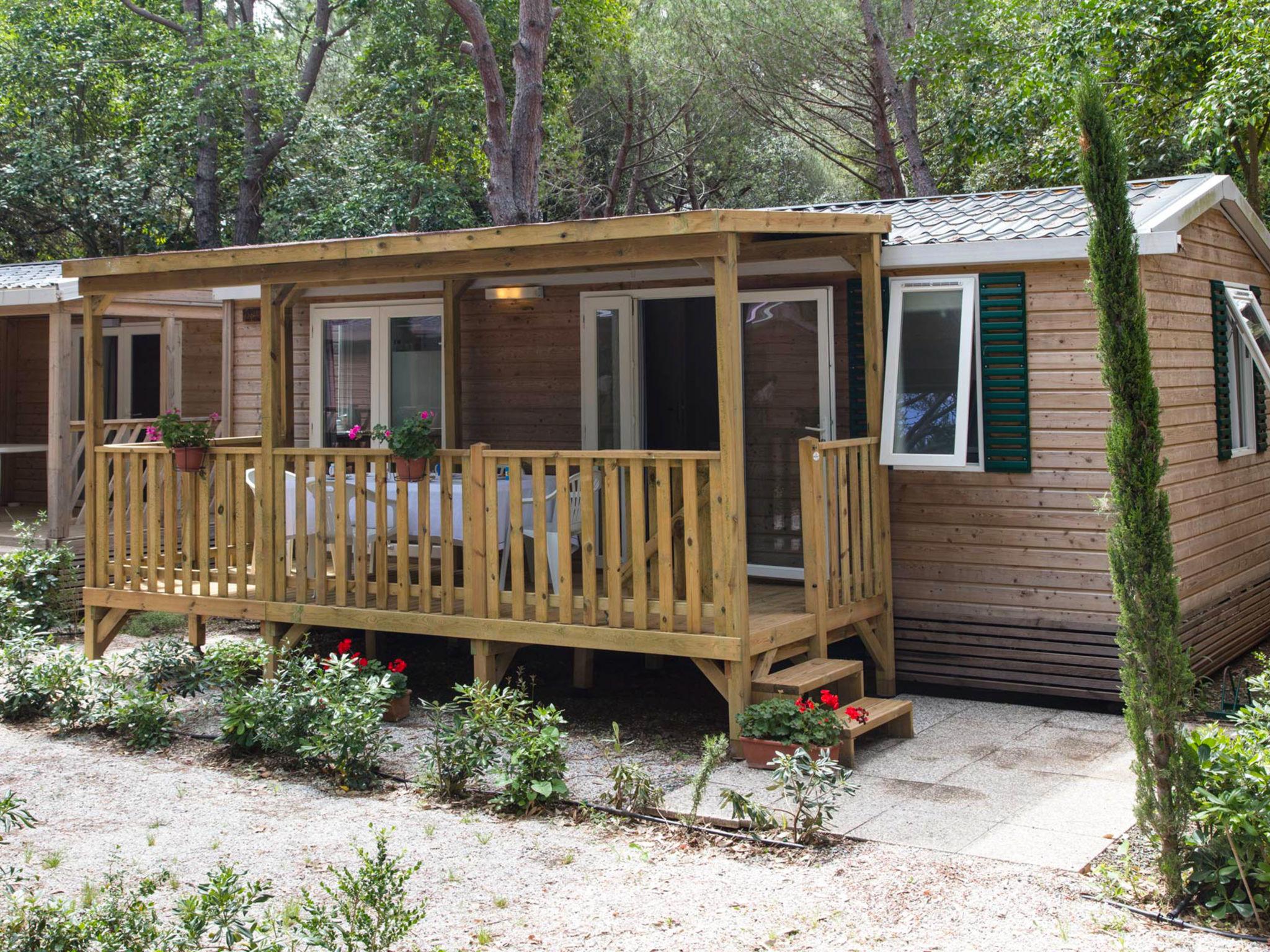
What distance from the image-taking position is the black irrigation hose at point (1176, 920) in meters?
3.83

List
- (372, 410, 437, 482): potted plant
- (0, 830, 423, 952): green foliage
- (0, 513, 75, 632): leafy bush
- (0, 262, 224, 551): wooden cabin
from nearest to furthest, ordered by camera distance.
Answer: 1. (0, 830, 423, 952): green foliage
2. (372, 410, 437, 482): potted plant
3. (0, 513, 75, 632): leafy bush
4. (0, 262, 224, 551): wooden cabin

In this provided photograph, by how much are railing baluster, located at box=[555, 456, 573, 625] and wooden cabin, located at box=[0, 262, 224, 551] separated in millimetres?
5530

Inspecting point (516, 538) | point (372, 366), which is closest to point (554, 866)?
point (516, 538)

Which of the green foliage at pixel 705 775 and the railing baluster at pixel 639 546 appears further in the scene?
the railing baluster at pixel 639 546

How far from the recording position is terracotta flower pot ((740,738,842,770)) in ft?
18.9

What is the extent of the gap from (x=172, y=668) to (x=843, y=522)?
3.80m

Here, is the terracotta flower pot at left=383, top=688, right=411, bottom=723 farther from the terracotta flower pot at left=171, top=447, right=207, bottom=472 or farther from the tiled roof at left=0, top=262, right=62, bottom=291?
the tiled roof at left=0, top=262, right=62, bottom=291

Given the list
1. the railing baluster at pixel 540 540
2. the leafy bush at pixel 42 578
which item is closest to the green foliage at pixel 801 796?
the railing baluster at pixel 540 540

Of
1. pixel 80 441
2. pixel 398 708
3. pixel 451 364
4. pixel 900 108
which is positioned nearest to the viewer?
pixel 398 708

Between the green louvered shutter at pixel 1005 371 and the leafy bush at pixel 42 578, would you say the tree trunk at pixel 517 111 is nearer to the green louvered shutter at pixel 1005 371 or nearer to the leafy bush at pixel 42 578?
the leafy bush at pixel 42 578

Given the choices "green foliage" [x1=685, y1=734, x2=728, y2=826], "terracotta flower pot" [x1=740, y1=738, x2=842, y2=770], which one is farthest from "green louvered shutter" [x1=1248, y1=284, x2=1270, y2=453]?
"green foliage" [x1=685, y1=734, x2=728, y2=826]

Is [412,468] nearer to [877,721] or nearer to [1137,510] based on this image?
[877,721]

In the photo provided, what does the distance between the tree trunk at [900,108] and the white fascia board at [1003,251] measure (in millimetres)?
10930

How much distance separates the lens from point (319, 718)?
6.03 m
